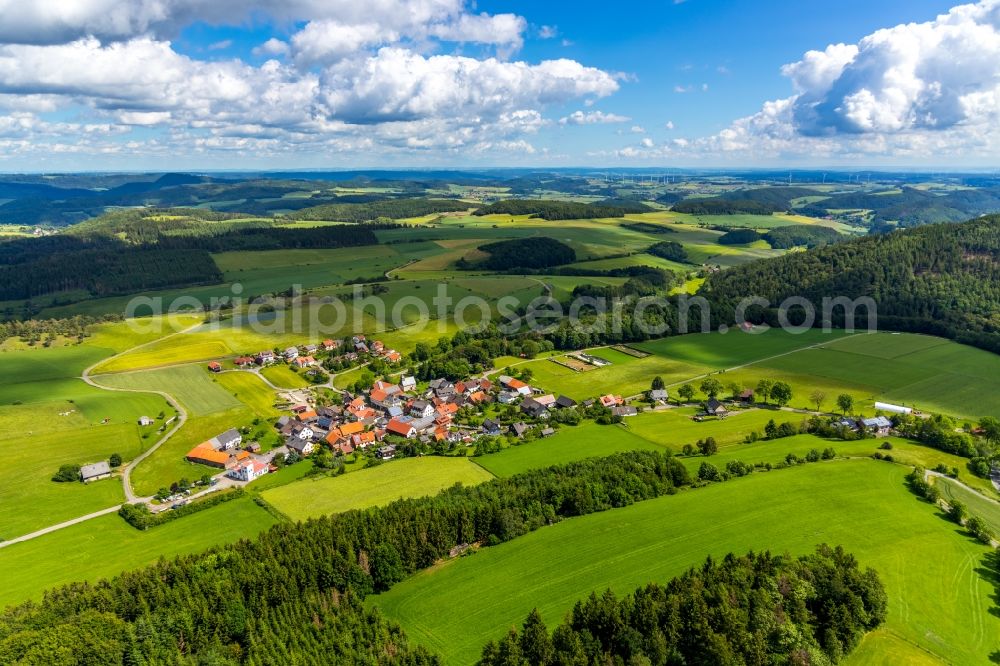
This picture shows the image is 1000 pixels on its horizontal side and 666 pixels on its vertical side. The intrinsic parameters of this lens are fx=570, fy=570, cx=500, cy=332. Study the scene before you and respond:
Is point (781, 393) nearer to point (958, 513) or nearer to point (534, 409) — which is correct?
point (958, 513)

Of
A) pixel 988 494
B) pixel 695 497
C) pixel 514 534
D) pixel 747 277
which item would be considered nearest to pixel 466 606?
pixel 514 534

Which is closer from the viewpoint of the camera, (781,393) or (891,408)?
(891,408)

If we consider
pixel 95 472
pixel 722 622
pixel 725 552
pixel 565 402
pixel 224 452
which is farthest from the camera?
pixel 565 402

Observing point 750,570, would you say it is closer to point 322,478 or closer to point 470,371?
point 322,478

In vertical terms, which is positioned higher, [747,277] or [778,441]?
[747,277]

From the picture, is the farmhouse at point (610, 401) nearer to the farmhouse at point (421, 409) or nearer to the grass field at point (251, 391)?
the farmhouse at point (421, 409)

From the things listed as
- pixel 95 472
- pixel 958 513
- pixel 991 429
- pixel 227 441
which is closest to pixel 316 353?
pixel 227 441

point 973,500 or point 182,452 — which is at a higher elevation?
point 182,452
